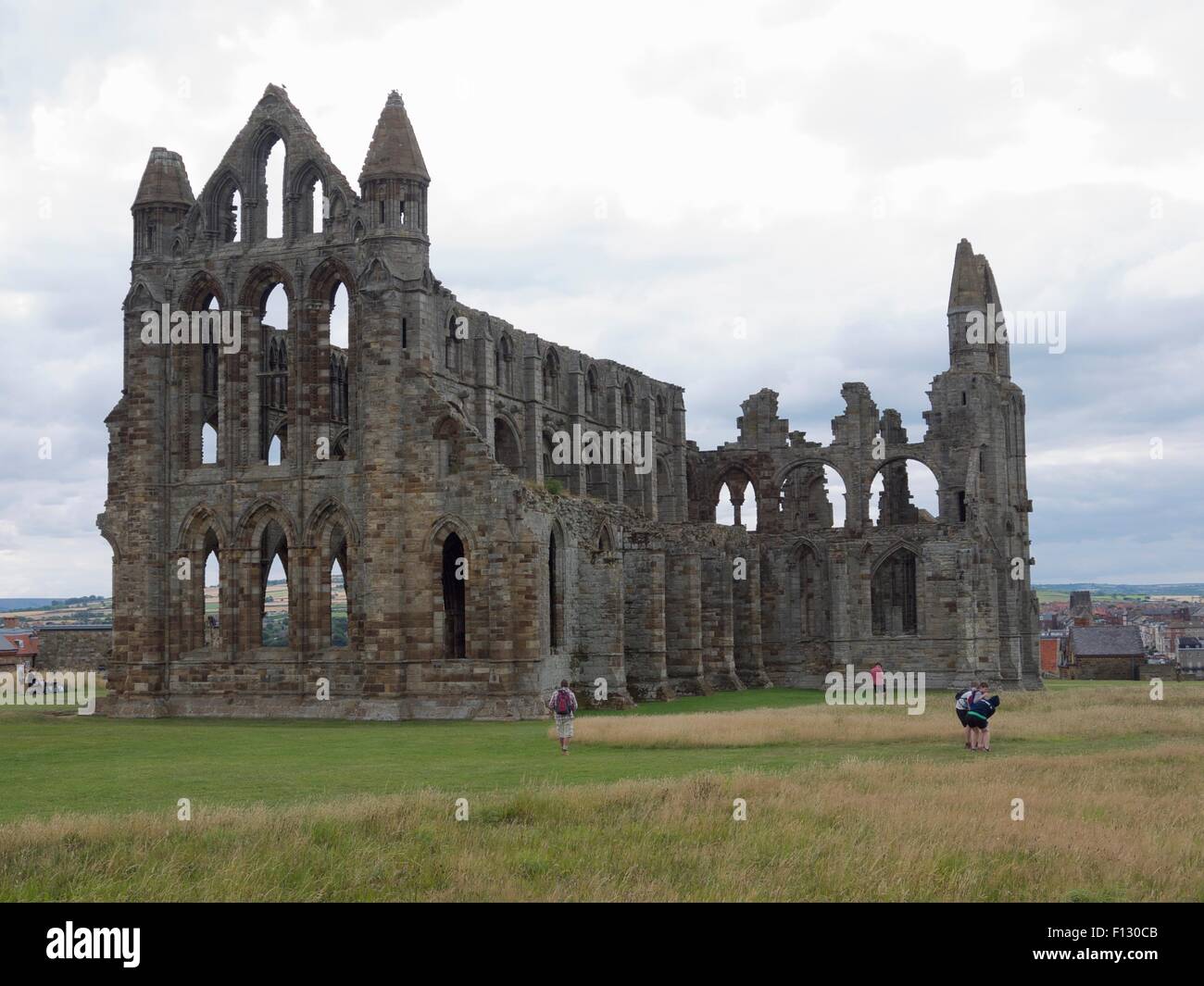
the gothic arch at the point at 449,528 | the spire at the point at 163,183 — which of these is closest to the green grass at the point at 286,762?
the gothic arch at the point at 449,528

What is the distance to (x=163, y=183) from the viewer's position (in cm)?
4547

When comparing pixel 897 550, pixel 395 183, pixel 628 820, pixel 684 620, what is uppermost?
pixel 395 183

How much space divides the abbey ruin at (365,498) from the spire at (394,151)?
0.07 m

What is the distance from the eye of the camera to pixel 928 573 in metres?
55.7

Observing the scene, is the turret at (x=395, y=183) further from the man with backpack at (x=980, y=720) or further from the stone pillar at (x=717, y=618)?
the man with backpack at (x=980, y=720)

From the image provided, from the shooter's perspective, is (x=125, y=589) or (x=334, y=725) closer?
(x=334, y=725)

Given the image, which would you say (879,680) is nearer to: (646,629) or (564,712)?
(646,629)

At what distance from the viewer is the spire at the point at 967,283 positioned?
195 ft

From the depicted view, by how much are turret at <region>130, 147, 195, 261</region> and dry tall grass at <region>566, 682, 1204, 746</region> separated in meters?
21.2

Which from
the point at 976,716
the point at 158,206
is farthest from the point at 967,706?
the point at 158,206

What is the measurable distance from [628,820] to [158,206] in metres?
32.7
